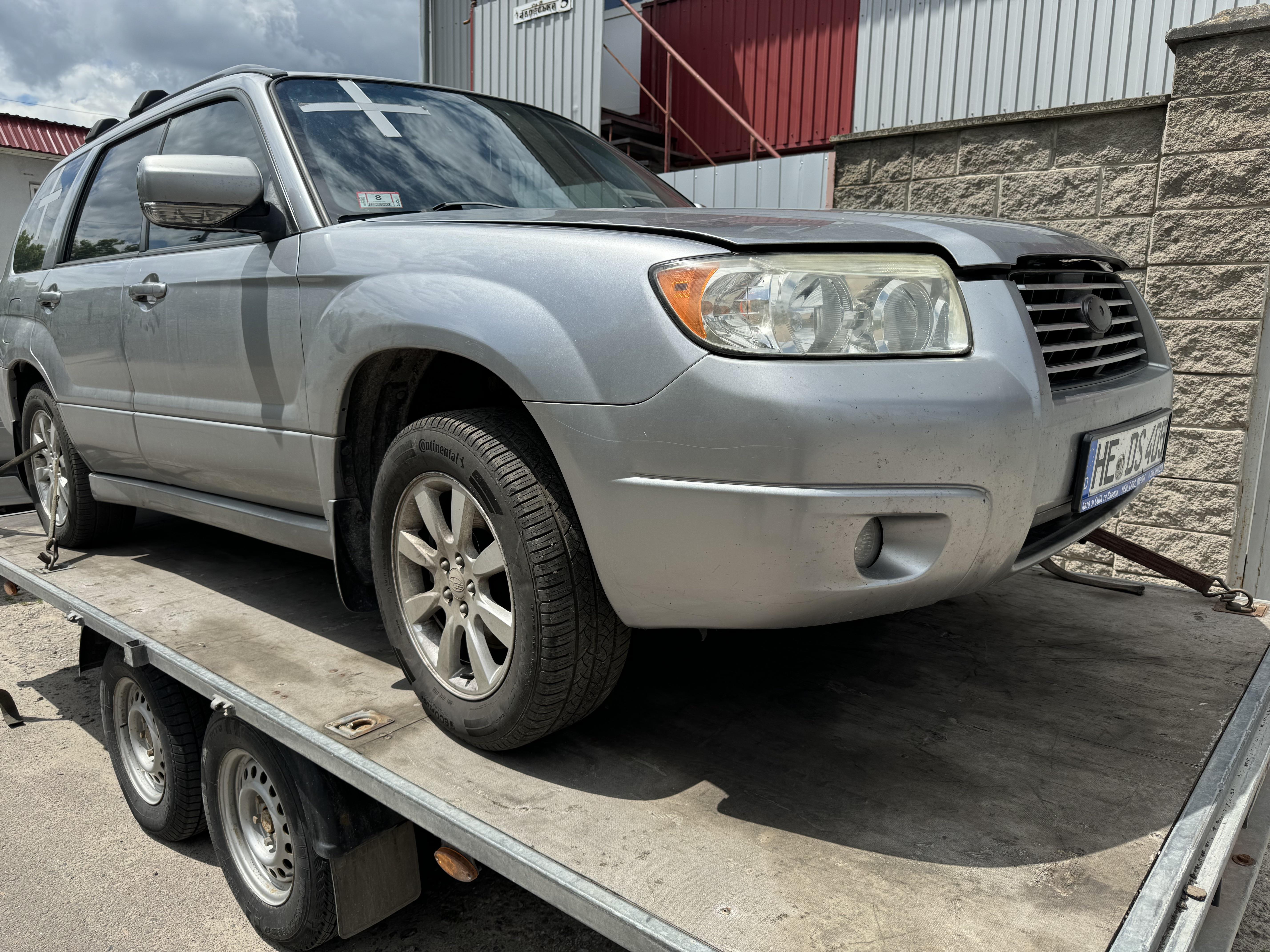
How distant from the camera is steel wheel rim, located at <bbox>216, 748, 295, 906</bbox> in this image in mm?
2365

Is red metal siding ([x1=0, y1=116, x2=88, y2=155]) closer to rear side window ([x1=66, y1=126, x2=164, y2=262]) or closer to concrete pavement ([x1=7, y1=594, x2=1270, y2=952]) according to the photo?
rear side window ([x1=66, y1=126, x2=164, y2=262])

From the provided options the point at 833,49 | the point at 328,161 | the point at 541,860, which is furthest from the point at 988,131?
the point at 541,860

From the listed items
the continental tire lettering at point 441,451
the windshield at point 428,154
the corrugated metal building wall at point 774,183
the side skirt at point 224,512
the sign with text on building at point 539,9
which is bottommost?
the side skirt at point 224,512

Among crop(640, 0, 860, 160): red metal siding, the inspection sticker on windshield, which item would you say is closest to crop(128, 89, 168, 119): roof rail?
the inspection sticker on windshield

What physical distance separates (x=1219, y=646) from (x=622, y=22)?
8.75 m

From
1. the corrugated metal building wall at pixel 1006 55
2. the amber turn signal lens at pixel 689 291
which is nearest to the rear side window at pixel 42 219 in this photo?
the amber turn signal lens at pixel 689 291

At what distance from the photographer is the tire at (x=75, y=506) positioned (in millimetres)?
3734

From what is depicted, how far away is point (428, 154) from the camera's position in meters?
2.61

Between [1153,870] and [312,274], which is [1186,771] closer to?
[1153,870]

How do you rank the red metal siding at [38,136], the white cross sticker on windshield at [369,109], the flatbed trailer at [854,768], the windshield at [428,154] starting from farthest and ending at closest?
the red metal siding at [38,136]
the white cross sticker on windshield at [369,109]
the windshield at [428,154]
the flatbed trailer at [854,768]

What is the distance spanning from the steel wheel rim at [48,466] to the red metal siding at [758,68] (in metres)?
5.87

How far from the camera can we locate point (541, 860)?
5.23 feet

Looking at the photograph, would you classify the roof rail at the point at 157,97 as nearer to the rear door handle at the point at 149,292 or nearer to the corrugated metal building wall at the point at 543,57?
the rear door handle at the point at 149,292

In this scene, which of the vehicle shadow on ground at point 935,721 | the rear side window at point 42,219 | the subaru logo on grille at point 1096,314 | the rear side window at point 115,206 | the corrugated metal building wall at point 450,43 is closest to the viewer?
the vehicle shadow on ground at point 935,721
